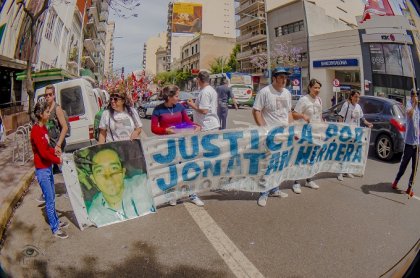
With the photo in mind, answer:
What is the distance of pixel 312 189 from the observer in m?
4.29

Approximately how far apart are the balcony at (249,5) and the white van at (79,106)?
52.3 meters

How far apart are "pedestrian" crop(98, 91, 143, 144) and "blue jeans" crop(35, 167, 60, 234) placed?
73 centimetres

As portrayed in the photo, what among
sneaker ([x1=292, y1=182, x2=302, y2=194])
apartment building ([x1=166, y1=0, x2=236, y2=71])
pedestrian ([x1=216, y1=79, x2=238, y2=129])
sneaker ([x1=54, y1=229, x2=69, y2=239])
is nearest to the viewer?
sneaker ([x1=54, y1=229, x2=69, y2=239])

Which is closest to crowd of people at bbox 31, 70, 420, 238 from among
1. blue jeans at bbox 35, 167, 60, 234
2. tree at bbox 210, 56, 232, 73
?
blue jeans at bbox 35, 167, 60, 234

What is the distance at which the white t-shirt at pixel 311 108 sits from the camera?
182 inches

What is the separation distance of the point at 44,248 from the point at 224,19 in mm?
69179

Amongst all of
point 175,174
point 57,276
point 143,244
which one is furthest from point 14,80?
point 175,174

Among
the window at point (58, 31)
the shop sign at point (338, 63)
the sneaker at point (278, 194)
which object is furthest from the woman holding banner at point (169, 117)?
the window at point (58, 31)

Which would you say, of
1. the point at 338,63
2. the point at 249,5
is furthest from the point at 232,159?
the point at 249,5

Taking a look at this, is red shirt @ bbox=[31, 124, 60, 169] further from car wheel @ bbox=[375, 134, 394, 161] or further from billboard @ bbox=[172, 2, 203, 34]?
billboard @ bbox=[172, 2, 203, 34]

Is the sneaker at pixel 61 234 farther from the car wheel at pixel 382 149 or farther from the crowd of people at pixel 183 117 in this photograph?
the car wheel at pixel 382 149

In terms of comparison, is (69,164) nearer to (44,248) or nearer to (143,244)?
(44,248)

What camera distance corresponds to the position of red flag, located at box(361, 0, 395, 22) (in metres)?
0.77

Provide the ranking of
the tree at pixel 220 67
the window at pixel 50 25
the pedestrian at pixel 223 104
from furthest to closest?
the tree at pixel 220 67 → the pedestrian at pixel 223 104 → the window at pixel 50 25
